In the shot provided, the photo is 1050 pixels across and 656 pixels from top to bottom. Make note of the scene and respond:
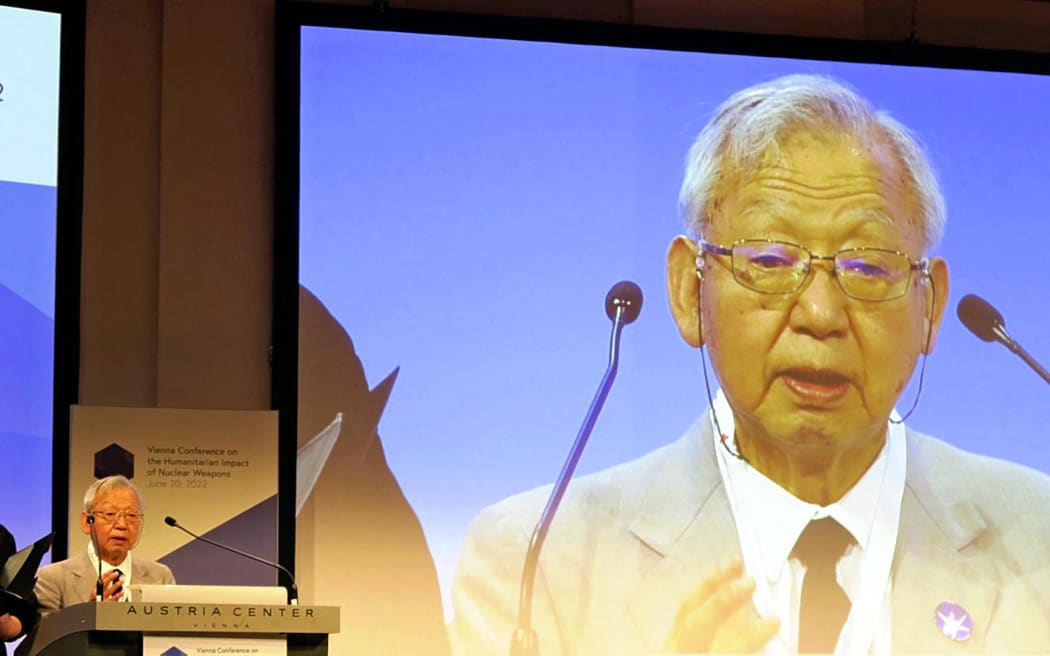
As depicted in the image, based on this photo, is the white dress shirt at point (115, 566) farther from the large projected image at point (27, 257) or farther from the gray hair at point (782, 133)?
the gray hair at point (782, 133)

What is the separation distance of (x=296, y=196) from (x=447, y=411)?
2.69ft

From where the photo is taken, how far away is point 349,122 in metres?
5.71

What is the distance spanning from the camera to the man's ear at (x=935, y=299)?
19.4 feet

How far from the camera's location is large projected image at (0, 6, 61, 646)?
17.4 feet

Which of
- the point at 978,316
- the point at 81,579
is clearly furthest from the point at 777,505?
the point at 81,579

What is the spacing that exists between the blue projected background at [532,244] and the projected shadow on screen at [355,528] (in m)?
0.06

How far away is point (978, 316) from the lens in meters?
5.98

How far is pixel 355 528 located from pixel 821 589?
1482 millimetres

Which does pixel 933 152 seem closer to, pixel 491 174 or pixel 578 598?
pixel 491 174

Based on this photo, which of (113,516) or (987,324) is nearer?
(113,516)

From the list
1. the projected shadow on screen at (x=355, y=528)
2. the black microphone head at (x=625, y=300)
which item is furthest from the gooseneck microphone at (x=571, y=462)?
the projected shadow on screen at (x=355, y=528)

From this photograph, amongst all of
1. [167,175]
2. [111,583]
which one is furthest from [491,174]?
[111,583]

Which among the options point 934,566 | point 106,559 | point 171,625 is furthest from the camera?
point 934,566

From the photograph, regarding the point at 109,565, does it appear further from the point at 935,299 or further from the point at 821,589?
the point at 935,299
